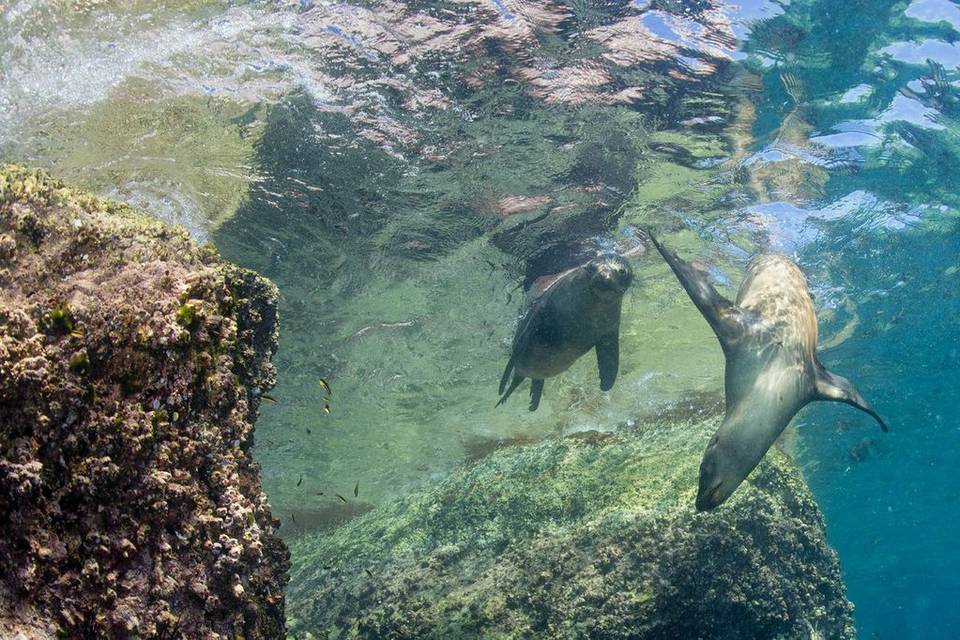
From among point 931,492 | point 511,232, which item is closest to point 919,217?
point 511,232

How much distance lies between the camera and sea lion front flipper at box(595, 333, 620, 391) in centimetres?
862

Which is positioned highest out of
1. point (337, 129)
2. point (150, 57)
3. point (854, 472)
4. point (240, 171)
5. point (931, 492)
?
point (150, 57)

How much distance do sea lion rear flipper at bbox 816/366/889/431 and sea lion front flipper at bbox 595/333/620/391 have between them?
2767mm

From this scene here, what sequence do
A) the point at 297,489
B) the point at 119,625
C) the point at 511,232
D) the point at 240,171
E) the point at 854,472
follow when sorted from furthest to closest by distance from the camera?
the point at 854,472 → the point at 297,489 → the point at 511,232 → the point at 240,171 → the point at 119,625

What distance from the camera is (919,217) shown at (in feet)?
40.3

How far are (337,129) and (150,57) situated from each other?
2.52 m

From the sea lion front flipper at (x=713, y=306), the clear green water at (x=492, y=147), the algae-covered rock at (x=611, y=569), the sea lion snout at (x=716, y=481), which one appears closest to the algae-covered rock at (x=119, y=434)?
the sea lion snout at (x=716, y=481)

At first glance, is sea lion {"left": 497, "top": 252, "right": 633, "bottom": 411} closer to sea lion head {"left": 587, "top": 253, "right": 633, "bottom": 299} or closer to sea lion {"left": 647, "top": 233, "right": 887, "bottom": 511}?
sea lion head {"left": 587, "top": 253, "right": 633, "bottom": 299}

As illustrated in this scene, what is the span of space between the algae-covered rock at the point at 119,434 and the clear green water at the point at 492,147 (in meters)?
5.40

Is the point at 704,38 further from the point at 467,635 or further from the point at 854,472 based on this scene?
the point at 854,472

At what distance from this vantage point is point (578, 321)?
817 cm

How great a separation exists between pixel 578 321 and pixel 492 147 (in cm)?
319

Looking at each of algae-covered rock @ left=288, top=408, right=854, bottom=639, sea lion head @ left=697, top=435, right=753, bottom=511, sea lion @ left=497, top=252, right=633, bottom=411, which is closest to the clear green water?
sea lion @ left=497, top=252, right=633, bottom=411

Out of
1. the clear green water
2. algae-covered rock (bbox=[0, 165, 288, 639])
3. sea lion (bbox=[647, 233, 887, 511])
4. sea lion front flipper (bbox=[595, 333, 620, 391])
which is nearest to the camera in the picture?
algae-covered rock (bbox=[0, 165, 288, 639])
